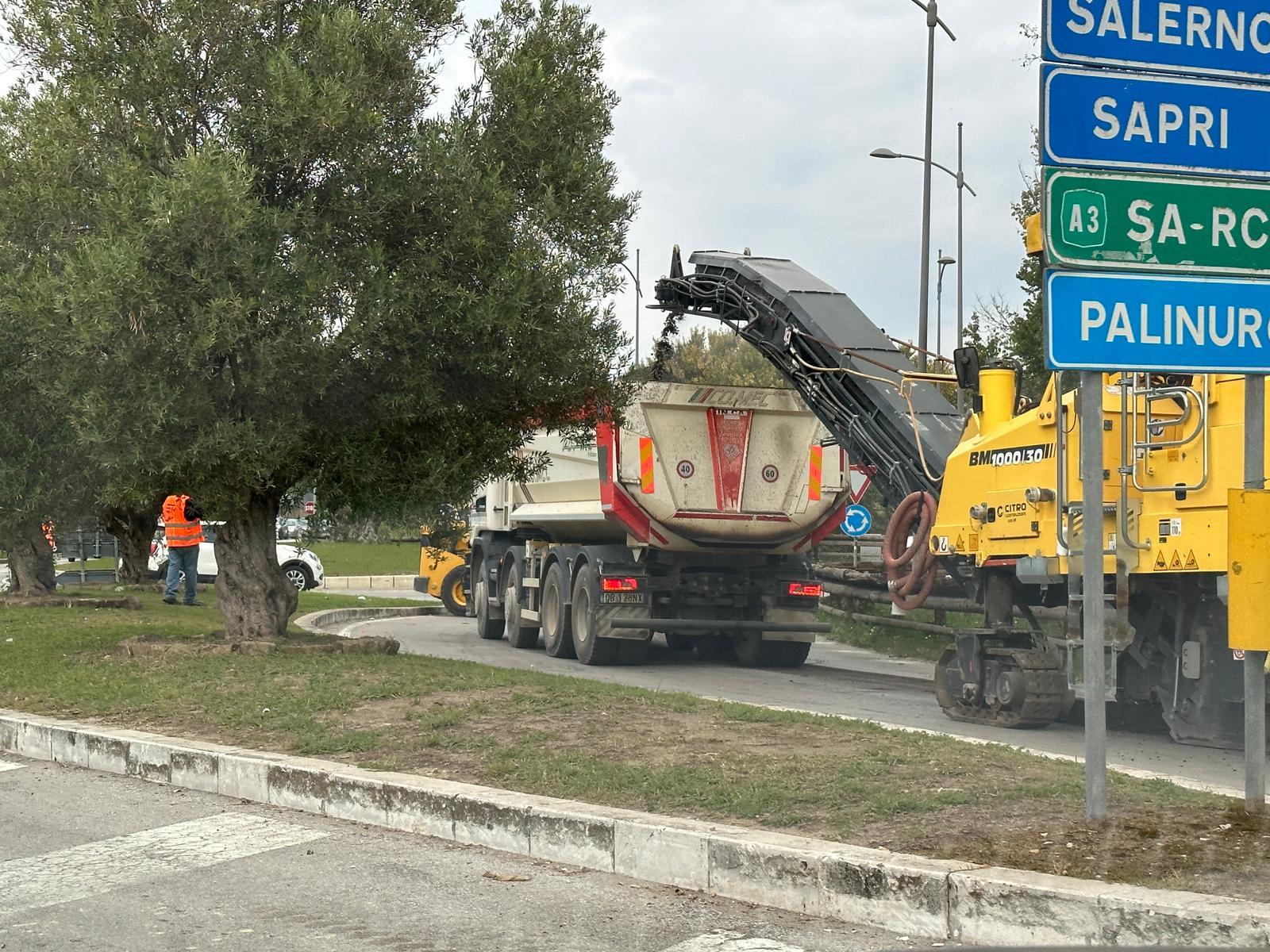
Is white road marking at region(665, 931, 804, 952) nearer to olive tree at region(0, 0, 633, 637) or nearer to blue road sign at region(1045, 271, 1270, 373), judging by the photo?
blue road sign at region(1045, 271, 1270, 373)

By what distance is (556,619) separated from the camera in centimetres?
1780

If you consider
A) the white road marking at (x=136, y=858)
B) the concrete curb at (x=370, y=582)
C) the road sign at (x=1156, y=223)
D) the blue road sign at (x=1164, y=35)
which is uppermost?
the blue road sign at (x=1164, y=35)

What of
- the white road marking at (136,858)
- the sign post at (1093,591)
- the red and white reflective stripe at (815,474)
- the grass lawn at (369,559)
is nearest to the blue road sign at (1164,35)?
the sign post at (1093,591)

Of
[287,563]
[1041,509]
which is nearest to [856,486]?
[1041,509]

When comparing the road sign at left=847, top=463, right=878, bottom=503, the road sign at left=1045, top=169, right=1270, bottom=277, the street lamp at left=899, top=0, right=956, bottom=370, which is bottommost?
the road sign at left=847, top=463, right=878, bottom=503

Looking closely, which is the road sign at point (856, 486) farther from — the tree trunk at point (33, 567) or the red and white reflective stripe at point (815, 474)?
the tree trunk at point (33, 567)

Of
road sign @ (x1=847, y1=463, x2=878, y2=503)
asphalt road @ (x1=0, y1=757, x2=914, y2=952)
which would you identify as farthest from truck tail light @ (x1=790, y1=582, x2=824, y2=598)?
asphalt road @ (x1=0, y1=757, x2=914, y2=952)

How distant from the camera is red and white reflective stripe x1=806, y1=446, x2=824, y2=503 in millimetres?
16250

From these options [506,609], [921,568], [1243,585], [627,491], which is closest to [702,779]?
[1243,585]

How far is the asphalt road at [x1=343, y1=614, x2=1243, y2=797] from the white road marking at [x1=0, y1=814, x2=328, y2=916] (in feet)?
16.1

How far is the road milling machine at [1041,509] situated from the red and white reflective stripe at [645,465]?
1749mm

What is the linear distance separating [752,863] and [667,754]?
2305 mm

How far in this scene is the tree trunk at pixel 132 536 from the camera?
27.7m

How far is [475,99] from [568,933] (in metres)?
9.53
